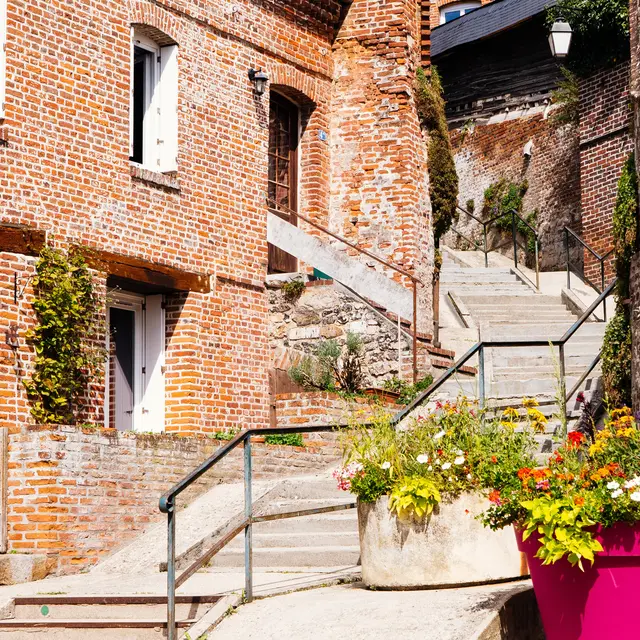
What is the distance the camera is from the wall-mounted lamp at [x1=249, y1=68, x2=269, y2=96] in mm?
14633

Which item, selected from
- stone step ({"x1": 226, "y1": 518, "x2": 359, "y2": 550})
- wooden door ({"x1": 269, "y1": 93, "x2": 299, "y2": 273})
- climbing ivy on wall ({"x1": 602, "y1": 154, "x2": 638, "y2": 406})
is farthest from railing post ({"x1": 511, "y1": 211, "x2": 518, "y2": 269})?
stone step ({"x1": 226, "y1": 518, "x2": 359, "y2": 550})

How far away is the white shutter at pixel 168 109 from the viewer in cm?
1355

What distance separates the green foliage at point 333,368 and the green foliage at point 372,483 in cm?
677

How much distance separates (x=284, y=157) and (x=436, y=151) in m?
2.09

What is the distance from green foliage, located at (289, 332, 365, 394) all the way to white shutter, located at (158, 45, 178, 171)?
2803 millimetres

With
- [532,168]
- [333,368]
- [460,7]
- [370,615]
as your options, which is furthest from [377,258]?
[460,7]

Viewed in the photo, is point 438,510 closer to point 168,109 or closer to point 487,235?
point 168,109

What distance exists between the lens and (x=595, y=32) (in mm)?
21562

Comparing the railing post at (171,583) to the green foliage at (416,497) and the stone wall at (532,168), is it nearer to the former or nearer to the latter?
the green foliage at (416,497)

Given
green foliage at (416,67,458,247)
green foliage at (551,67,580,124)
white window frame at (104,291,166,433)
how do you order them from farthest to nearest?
green foliage at (551,67,580,124)
green foliage at (416,67,458,247)
white window frame at (104,291,166,433)

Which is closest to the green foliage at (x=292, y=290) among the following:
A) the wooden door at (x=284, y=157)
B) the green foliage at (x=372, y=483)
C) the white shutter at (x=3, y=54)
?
the wooden door at (x=284, y=157)

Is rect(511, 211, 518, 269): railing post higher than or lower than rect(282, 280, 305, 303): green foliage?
higher

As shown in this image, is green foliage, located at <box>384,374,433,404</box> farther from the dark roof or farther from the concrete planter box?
the dark roof

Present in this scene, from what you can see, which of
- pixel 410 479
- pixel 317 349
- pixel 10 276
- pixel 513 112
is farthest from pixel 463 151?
pixel 410 479
